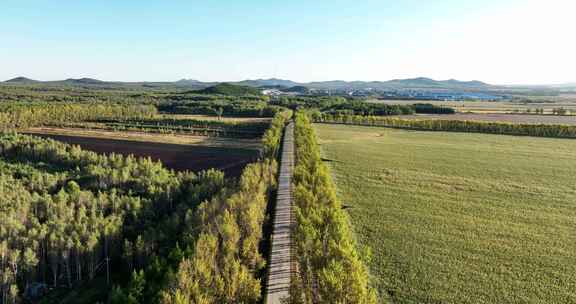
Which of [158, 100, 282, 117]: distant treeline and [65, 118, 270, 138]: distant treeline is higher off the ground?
[158, 100, 282, 117]: distant treeline

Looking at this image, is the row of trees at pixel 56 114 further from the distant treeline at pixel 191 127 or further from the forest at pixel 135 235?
the forest at pixel 135 235

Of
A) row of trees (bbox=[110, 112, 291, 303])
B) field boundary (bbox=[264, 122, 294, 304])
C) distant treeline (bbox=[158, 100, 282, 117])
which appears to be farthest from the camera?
distant treeline (bbox=[158, 100, 282, 117])

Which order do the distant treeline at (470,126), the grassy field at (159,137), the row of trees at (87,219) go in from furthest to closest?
the distant treeline at (470,126) < the grassy field at (159,137) < the row of trees at (87,219)

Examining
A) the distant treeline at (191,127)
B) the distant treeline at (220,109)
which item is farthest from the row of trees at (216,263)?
the distant treeline at (220,109)

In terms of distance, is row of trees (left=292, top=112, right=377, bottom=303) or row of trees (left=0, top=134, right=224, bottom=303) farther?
row of trees (left=0, top=134, right=224, bottom=303)

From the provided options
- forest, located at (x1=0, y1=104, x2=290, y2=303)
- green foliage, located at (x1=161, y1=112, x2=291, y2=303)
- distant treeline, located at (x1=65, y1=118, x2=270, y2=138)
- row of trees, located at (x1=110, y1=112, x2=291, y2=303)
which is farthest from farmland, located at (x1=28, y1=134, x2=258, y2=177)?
row of trees, located at (x1=110, y1=112, x2=291, y2=303)

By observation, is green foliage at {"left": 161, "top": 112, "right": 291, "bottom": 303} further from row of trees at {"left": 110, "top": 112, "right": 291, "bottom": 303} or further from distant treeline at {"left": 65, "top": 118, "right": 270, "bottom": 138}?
distant treeline at {"left": 65, "top": 118, "right": 270, "bottom": 138}

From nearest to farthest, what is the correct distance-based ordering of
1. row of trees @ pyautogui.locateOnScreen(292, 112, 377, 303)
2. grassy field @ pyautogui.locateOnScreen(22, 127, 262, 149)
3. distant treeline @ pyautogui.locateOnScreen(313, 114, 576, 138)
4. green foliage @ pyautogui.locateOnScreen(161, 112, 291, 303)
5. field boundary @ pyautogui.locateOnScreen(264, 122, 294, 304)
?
green foliage @ pyautogui.locateOnScreen(161, 112, 291, 303) → row of trees @ pyautogui.locateOnScreen(292, 112, 377, 303) → field boundary @ pyautogui.locateOnScreen(264, 122, 294, 304) → grassy field @ pyautogui.locateOnScreen(22, 127, 262, 149) → distant treeline @ pyautogui.locateOnScreen(313, 114, 576, 138)

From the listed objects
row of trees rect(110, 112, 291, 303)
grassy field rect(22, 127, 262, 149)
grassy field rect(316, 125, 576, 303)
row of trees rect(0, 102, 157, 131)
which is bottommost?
grassy field rect(316, 125, 576, 303)
